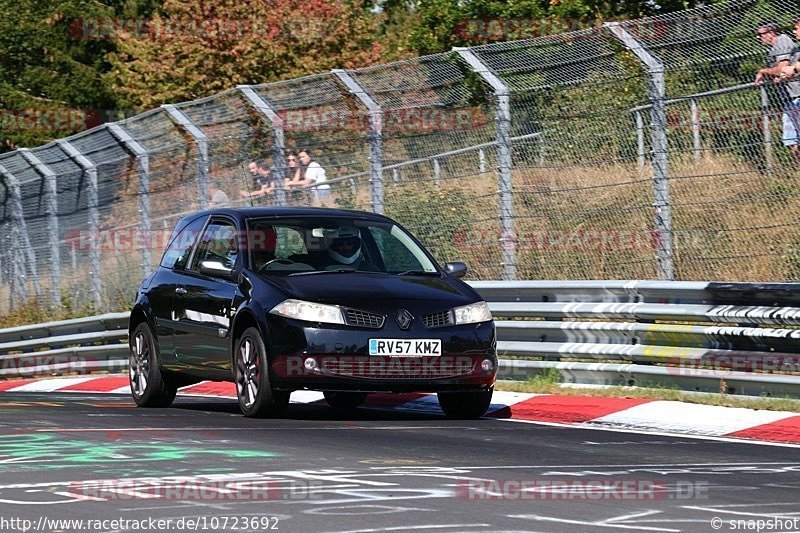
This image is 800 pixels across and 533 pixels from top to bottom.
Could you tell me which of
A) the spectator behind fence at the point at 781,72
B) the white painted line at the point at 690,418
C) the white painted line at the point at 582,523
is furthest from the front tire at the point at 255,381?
the white painted line at the point at 582,523

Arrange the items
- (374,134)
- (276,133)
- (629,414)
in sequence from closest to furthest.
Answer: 1. (629,414)
2. (374,134)
3. (276,133)

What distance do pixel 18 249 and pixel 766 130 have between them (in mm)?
15920

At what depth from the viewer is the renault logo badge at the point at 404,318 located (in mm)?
11391

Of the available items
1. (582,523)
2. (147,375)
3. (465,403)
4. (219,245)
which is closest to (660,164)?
(465,403)

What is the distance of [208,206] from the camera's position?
19.8 meters

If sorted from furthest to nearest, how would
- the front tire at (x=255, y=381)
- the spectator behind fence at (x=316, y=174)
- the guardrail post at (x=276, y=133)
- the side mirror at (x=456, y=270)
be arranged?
the guardrail post at (x=276, y=133)
the spectator behind fence at (x=316, y=174)
the side mirror at (x=456, y=270)
the front tire at (x=255, y=381)

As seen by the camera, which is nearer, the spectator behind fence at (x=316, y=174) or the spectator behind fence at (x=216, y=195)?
the spectator behind fence at (x=316, y=174)

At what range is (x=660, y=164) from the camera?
43.5 ft

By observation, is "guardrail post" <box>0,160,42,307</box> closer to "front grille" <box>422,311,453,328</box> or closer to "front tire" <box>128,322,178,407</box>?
"front tire" <box>128,322,178,407</box>

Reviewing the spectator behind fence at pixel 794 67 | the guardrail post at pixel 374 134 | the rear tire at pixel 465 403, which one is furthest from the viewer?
the guardrail post at pixel 374 134

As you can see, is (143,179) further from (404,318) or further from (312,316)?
(404,318)

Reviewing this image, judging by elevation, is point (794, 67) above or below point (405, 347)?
above

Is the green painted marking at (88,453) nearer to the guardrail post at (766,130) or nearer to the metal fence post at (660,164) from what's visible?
the metal fence post at (660,164)

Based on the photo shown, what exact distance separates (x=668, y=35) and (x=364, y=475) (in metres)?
6.28
